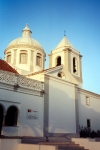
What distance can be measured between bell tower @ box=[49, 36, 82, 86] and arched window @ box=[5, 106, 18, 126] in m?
11.1

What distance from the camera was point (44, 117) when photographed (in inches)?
583

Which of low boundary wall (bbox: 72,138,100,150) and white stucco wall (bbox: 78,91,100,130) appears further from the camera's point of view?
white stucco wall (bbox: 78,91,100,130)

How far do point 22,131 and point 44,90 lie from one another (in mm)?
3932

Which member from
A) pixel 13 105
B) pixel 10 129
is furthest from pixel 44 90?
pixel 10 129

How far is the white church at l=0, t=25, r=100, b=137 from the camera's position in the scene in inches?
519

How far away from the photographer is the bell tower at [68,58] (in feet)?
75.4

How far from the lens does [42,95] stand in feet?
50.1

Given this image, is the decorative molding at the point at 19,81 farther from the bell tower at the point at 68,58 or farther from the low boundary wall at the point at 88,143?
the bell tower at the point at 68,58

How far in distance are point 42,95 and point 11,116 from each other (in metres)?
3.27

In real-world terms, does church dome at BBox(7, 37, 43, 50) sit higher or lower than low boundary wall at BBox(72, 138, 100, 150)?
higher

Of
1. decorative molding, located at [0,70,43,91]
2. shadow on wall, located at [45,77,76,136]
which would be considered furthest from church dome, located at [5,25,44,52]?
decorative molding, located at [0,70,43,91]

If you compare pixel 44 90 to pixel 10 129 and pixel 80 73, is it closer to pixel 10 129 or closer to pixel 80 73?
pixel 10 129

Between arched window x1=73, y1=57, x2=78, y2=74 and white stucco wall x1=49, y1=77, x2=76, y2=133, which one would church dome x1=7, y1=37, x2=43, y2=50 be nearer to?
arched window x1=73, y1=57, x2=78, y2=74

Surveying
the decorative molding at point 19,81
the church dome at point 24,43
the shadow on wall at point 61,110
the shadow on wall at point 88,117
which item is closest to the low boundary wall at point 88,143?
the shadow on wall at point 61,110
